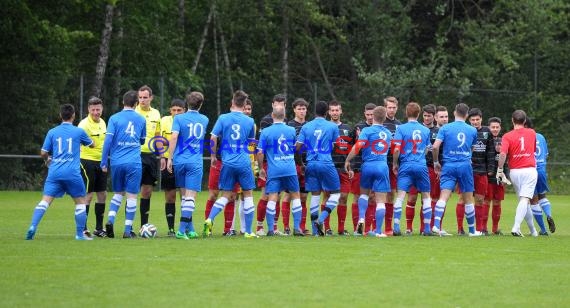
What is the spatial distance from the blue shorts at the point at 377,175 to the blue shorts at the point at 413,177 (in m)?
0.37

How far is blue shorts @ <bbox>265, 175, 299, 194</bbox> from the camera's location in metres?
15.9

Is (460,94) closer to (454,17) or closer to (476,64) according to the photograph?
(476,64)

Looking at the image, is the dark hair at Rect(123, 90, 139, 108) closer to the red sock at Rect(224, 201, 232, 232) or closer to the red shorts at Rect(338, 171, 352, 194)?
the red sock at Rect(224, 201, 232, 232)

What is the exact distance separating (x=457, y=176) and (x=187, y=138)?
430cm

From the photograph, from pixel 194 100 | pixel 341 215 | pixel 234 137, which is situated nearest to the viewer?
pixel 194 100

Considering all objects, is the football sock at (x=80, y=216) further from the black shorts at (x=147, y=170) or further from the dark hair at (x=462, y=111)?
the dark hair at (x=462, y=111)

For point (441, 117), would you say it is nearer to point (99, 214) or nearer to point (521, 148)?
point (521, 148)

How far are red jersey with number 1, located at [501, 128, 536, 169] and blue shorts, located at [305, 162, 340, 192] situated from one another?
2617mm

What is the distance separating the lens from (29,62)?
31891 mm

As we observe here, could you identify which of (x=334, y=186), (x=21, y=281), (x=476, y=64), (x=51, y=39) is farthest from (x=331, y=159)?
(x=476, y=64)

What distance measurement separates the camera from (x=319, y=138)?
1622cm

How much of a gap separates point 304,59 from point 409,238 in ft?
82.9

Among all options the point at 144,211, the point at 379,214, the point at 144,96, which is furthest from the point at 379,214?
the point at 144,96

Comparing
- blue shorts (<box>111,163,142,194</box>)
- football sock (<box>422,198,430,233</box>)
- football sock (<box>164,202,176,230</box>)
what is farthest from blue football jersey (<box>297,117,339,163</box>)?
blue shorts (<box>111,163,142,194</box>)
